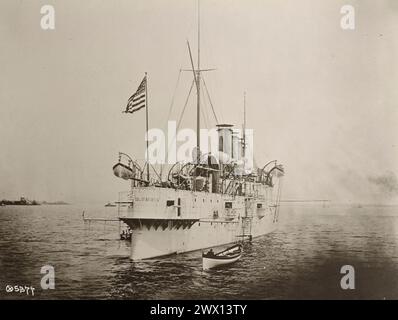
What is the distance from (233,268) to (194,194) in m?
1.99

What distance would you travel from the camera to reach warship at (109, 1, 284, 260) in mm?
9445

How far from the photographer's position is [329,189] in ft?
31.2

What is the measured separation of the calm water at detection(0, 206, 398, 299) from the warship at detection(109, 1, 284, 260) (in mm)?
441

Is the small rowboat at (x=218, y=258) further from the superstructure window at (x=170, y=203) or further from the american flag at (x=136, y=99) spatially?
the american flag at (x=136, y=99)

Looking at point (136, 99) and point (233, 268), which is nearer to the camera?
point (136, 99)

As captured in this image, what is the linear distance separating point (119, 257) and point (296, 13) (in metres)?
5.27

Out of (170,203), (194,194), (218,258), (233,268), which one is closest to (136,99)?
(170,203)

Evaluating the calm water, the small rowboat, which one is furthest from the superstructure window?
the small rowboat

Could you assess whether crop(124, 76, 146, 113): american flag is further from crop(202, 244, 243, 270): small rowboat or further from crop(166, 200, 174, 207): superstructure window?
crop(202, 244, 243, 270): small rowboat

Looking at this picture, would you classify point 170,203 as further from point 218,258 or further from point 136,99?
point 136,99

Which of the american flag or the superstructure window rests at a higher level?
the american flag

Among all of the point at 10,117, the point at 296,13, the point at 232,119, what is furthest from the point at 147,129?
the point at 296,13

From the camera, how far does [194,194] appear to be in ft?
36.5

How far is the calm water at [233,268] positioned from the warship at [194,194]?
1.45 feet
